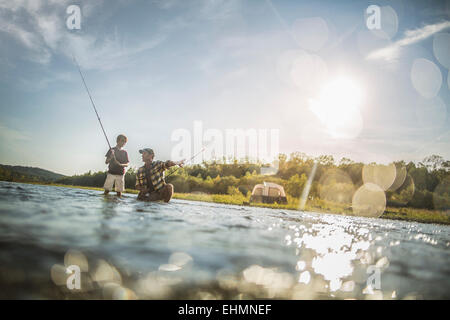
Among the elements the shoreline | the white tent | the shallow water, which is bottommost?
the shoreline

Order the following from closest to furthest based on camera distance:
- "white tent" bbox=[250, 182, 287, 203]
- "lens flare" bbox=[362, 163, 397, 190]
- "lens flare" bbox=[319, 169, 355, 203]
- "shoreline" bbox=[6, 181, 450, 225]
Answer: "shoreline" bbox=[6, 181, 450, 225] < "white tent" bbox=[250, 182, 287, 203] < "lens flare" bbox=[319, 169, 355, 203] < "lens flare" bbox=[362, 163, 397, 190]

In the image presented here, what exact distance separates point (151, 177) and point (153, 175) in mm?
138

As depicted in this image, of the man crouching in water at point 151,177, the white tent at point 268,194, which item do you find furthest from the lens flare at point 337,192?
the man crouching in water at point 151,177

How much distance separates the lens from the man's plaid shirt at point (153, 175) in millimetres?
10391

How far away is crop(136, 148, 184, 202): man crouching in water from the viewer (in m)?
10.4

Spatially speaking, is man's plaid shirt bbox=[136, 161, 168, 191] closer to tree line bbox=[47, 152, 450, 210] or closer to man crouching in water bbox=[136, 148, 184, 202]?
man crouching in water bbox=[136, 148, 184, 202]

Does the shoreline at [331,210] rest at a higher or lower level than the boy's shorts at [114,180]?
lower

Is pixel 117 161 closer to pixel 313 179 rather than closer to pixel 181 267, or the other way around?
pixel 181 267

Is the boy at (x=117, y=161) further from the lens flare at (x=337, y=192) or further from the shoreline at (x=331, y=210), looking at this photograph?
the lens flare at (x=337, y=192)

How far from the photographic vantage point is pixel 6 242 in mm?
2605

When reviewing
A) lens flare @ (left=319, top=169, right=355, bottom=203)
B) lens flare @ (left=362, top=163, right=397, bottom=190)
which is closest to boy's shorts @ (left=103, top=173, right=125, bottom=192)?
lens flare @ (left=319, top=169, right=355, bottom=203)

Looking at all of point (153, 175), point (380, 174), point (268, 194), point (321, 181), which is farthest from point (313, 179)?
point (153, 175)

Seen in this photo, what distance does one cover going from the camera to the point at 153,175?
10.5 metres
